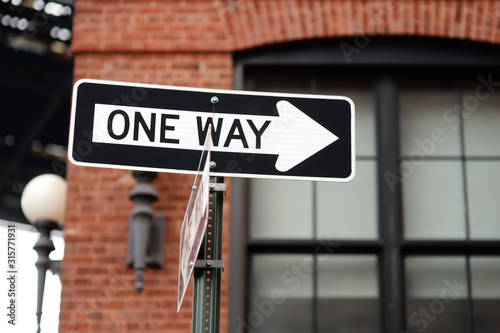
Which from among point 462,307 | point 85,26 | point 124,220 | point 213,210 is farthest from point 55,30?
point 213,210

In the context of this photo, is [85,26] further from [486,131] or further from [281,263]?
[486,131]


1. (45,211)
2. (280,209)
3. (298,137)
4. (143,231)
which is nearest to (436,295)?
(280,209)

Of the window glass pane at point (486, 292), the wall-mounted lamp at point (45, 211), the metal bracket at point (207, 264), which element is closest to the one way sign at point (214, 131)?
the metal bracket at point (207, 264)

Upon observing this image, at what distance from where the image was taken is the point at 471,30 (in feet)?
20.2

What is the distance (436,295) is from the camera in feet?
18.8

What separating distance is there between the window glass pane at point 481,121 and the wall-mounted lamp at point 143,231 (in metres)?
2.26

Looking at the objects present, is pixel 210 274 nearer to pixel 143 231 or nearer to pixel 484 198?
pixel 143 231

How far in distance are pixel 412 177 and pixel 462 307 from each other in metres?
0.96

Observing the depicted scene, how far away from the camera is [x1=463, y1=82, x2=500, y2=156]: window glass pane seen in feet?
20.0

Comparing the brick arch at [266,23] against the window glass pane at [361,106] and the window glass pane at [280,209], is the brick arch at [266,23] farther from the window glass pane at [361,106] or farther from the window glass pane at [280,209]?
the window glass pane at [280,209]

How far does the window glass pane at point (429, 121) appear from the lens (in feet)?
19.9

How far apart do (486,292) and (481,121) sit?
1.25 metres

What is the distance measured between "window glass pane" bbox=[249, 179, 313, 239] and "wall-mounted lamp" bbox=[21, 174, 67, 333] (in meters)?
2.11

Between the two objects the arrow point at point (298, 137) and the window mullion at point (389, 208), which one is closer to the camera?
the arrow point at point (298, 137)
